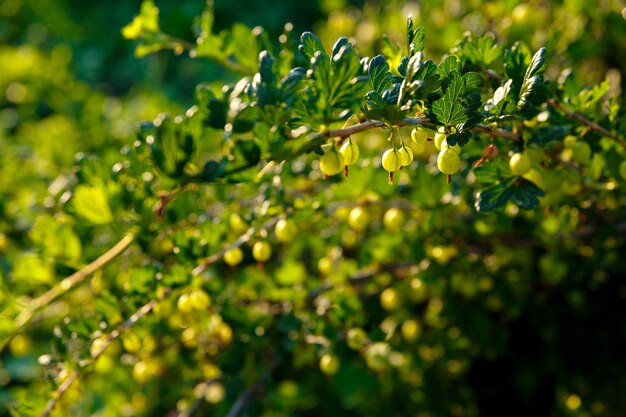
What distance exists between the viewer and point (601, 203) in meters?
1.22

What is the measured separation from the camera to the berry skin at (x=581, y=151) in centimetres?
86

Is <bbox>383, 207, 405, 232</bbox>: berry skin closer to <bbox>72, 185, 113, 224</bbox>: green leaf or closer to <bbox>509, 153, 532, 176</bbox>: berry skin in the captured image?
<bbox>509, 153, 532, 176</bbox>: berry skin

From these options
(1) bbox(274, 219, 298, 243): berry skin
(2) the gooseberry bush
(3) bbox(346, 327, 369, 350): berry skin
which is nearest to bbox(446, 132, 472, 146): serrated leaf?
(2) the gooseberry bush

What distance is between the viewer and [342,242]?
1.42m

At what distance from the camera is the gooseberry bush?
2.40ft

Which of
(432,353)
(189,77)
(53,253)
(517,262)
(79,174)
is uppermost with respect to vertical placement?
(79,174)

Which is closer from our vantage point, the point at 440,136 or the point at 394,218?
the point at 440,136

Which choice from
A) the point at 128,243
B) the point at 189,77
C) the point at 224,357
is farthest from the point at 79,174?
the point at 189,77

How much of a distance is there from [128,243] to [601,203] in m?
0.91

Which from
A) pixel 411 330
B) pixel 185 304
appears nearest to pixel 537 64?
pixel 185 304

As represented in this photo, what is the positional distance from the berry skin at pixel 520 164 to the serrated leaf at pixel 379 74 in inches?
8.7

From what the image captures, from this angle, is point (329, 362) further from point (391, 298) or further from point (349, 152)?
point (349, 152)

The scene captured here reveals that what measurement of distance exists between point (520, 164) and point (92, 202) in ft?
2.16

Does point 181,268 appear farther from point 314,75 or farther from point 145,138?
point 314,75
